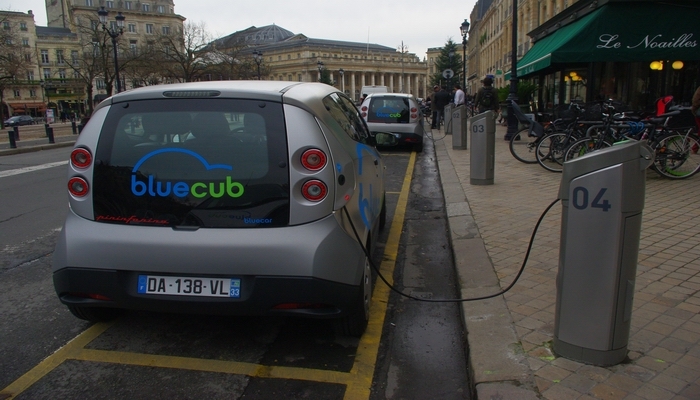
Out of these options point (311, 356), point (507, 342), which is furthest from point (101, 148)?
point (507, 342)

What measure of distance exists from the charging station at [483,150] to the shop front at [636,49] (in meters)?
6.36

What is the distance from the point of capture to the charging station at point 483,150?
873 centimetres

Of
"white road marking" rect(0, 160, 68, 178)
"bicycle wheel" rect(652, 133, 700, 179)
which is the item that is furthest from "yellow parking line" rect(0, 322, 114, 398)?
"white road marking" rect(0, 160, 68, 178)

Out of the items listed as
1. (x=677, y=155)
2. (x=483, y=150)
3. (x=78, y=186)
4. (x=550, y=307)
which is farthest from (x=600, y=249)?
(x=677, y=155)

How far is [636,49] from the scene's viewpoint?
547 inches

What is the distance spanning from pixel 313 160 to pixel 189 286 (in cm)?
100

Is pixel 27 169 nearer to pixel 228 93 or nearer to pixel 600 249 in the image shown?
pixel 228 93

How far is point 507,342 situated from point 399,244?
2775 mm

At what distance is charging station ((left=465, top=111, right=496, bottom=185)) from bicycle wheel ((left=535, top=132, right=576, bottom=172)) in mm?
1709

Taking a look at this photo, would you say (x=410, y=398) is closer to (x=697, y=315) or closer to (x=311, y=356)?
(x=311, y=356)

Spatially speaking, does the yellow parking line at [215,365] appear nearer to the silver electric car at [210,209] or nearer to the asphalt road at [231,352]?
the asphalt road at [231,352]

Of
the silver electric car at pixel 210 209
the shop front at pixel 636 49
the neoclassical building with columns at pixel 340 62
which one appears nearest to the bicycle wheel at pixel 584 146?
the shop front at pixel 636 49

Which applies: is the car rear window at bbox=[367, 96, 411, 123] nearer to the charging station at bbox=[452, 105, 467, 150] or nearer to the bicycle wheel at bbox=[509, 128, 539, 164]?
the charging station at bbox=[452, 105, 467, 150]

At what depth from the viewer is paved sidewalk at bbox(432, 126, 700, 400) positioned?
9.05 ft
